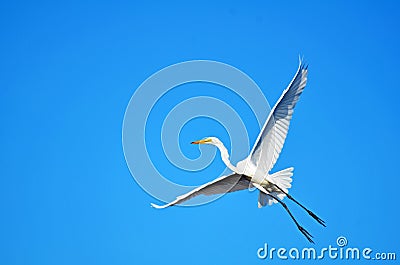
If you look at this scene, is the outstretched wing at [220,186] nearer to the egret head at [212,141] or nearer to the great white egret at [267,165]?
the great white egret at [267,165]

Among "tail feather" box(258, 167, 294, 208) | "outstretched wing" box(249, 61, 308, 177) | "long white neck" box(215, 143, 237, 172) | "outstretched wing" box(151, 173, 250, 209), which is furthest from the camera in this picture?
"tail feather" box(258, 167, 294, 208)

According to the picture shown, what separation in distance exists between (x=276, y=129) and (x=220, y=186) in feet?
7.54

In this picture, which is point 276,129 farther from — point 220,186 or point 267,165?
point 220,186

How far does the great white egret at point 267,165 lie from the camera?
1418 cm

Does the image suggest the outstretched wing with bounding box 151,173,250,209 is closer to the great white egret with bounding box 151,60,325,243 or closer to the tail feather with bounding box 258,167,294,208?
the great white egret with bounding box 151,60,325,243

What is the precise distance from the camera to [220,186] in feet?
51.4

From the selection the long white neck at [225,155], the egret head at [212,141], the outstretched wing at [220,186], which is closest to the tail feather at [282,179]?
the outstretched wing at [220,186]

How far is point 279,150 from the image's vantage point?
50.2 feet

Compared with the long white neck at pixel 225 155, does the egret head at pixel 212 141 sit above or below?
above

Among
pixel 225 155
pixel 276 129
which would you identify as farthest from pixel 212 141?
pixel 276 129

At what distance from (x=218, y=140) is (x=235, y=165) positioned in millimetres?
836

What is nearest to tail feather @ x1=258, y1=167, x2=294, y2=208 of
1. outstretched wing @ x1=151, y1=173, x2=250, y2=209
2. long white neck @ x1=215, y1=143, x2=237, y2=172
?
outstretched wing @ x1=151, y1=173, x2=250, y2=209

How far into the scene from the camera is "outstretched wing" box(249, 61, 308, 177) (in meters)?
14.0

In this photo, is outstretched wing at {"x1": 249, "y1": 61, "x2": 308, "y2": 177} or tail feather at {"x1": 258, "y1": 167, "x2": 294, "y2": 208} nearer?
outstretched wing at {"x1": 249, "y1": 61, "x2": 308, "y2": 177}
